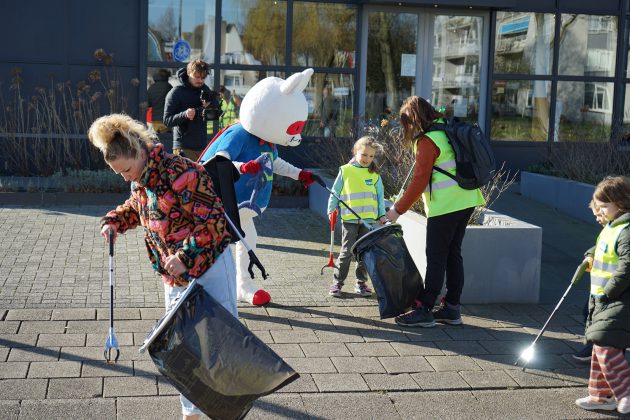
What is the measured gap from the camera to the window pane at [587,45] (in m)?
15.4

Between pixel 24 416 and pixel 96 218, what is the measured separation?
19.9 ft

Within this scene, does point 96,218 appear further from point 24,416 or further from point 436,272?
point 24,416

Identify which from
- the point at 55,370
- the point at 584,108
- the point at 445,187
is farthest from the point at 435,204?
the point at 584,108

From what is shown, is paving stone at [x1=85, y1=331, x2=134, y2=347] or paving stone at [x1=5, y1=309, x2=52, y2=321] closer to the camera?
paving stone at [x1=85, y1=331, x2=134, y2=347]

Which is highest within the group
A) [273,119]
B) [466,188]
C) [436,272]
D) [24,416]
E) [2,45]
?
[2,45]

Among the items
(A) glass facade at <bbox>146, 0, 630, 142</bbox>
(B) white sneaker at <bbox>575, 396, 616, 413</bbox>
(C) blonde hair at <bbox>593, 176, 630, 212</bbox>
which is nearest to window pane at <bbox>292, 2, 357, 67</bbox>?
(A) glass facade at <bbox>146, 0, 630, 142</bbox>

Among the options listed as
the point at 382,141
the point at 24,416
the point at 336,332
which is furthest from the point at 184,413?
the point at 382,141

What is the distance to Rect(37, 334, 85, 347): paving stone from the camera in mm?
5637

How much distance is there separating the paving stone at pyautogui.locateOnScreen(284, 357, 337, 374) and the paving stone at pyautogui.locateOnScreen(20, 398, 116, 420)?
4.05 ft

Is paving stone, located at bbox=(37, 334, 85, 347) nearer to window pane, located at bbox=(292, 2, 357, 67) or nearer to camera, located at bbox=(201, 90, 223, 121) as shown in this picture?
camera, located at bbox=(201, 90, 223, 121)

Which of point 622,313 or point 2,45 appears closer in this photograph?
point 622,313

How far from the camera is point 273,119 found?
6508 mm

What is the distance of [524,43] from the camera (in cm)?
1523

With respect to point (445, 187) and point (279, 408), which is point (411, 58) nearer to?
point (445, 187)
